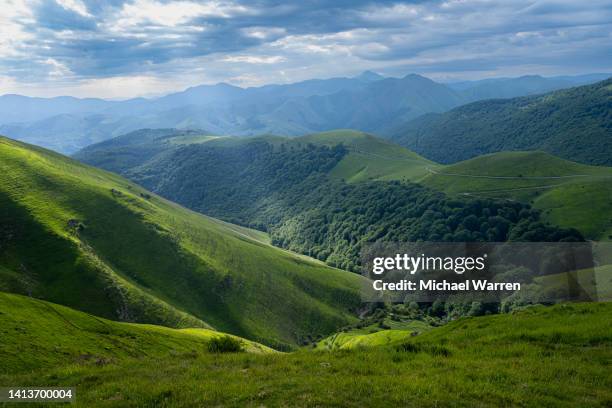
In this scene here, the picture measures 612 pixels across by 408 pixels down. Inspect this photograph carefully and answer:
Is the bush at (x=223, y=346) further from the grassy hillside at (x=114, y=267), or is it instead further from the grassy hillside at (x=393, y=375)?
the grassy hillside at (x=114, y=267)

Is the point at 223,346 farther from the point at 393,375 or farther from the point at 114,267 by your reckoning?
the point at 114,267

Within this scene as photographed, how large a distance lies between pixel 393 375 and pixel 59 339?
4675 cm

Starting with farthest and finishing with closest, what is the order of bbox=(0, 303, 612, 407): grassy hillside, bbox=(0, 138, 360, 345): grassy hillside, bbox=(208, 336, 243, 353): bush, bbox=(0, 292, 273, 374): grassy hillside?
bbox=(0, 138, 360, 345): grassy hillside, bbox=(0, 292, 273, 374): grassy hillside, bbox=(208, 336, 243, 353): bush, bbox=(0, 303, 612, 407): grassy hillside

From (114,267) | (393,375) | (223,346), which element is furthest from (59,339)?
(114,267)

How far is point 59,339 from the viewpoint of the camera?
5109 cm

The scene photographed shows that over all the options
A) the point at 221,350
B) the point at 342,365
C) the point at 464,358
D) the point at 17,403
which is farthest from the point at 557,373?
the point at 17,403

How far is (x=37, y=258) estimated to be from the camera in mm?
126812

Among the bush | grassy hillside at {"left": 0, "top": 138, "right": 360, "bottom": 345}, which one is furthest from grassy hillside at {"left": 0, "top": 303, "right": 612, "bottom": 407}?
grassy hillside at {"left": 0, "top": 138, "right": 360, "bottom": 345}

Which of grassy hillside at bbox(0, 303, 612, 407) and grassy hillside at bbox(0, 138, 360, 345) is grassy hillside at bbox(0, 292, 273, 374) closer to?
grassy hillside at bbox(0, 303, 612, 407)

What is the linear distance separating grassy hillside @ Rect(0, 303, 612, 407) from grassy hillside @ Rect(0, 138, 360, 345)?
104 meters

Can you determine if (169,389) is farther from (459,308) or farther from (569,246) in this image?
(569,246)

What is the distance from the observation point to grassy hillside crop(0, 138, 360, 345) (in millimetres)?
123750

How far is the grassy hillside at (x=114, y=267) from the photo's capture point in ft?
406

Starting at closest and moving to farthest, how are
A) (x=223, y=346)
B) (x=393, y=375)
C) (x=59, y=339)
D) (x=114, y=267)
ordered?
(x=393, y=375), (x=223, y=346), (x=59, y=339), (x=114, y=267)
